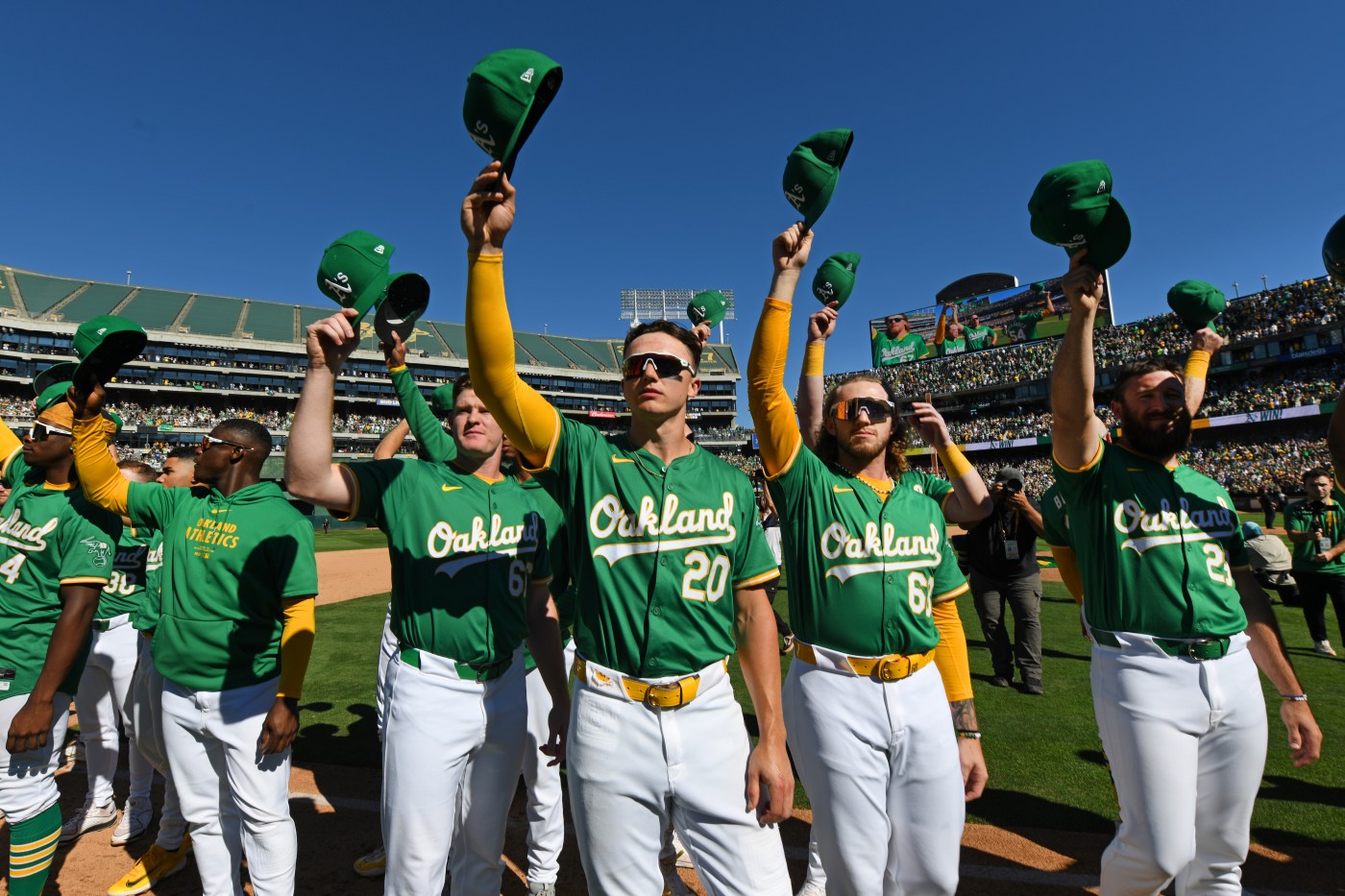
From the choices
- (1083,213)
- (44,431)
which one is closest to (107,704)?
(44,431)

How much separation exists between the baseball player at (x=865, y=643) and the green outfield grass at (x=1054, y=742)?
2.49 metres

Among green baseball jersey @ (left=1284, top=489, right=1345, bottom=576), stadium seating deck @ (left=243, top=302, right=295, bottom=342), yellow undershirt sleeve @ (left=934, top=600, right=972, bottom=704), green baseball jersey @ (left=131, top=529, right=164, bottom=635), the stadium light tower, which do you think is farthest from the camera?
the stadium light tower

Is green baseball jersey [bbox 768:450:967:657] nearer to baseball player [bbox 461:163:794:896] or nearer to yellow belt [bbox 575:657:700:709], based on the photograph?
baseball player [bbox 461:163:794:896]

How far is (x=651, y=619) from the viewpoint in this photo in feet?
7.53

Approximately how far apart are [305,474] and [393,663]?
3.20 ft

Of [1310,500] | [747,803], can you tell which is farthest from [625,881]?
[1310,500]

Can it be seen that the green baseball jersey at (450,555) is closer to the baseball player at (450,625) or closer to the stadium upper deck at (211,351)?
the baseball player at (450,625)

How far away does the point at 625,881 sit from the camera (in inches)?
84.0

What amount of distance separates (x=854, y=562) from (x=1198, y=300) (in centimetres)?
267

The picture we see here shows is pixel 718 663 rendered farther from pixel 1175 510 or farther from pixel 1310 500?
pixel 1310 500

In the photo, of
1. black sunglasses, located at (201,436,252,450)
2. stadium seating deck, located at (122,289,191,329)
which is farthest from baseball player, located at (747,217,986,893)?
stadium seating deck, located at (122,289,191,329)

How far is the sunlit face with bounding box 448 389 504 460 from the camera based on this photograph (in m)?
3.16

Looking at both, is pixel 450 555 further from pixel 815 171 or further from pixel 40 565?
pixel 40 565

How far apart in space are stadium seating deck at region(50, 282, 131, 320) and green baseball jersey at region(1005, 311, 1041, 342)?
6832 cm
